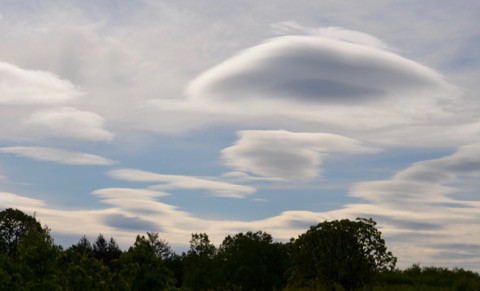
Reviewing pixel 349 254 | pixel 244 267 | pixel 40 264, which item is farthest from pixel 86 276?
pixel 244 267

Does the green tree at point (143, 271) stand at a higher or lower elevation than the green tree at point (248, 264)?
lower

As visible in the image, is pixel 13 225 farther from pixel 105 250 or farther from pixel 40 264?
pixel 40 264

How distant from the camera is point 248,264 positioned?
54906 millimetres

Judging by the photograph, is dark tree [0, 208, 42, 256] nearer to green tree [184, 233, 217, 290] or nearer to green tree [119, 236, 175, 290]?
green tree [184, 233, 217, 290]

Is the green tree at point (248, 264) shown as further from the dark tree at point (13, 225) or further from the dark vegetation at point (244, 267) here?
the dark tree at point (13, 225)

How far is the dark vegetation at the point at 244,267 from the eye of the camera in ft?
96.4

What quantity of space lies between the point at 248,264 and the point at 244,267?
1.82 metres

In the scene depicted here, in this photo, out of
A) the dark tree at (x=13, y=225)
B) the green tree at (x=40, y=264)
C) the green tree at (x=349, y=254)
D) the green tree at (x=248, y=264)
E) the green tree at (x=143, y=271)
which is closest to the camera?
the green tree at (x=143, y=271)

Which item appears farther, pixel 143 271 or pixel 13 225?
pixel 13 225

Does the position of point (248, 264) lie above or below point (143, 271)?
above

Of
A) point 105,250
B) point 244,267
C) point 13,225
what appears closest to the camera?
point 244,267

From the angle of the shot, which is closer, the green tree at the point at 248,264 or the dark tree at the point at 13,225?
the green tree at the point at 248,264

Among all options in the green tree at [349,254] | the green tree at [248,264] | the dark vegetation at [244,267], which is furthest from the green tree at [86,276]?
the green tree at [248,264]

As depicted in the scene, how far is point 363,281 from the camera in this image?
37.4 meters
